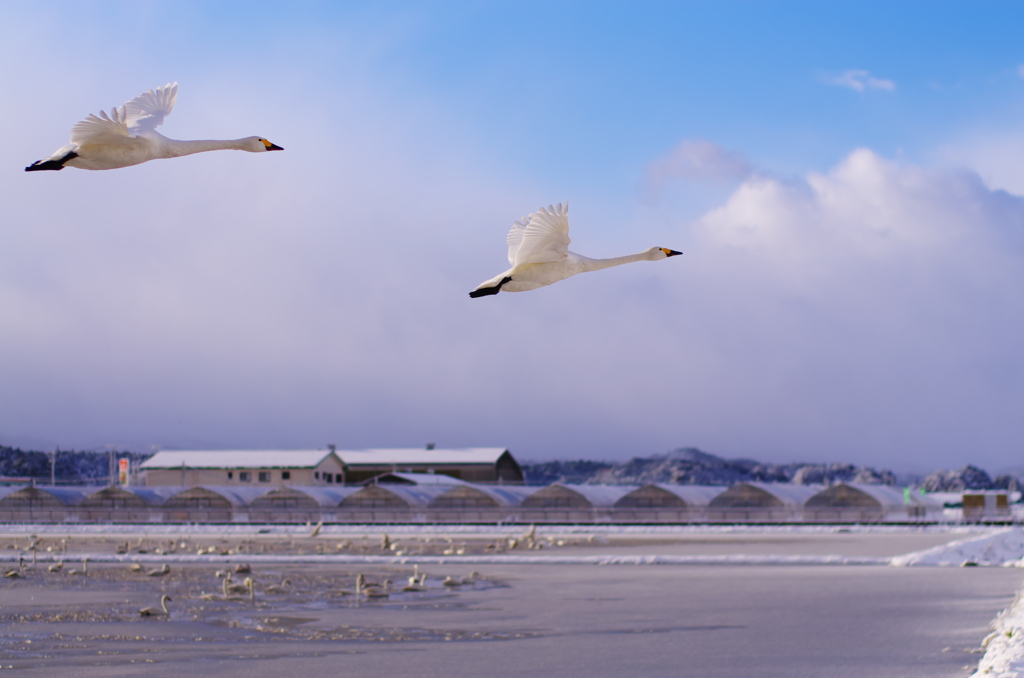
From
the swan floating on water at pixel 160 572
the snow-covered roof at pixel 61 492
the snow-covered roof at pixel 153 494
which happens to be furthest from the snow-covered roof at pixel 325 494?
the swan floating on water at pixel 160 572

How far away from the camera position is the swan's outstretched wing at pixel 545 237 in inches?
350

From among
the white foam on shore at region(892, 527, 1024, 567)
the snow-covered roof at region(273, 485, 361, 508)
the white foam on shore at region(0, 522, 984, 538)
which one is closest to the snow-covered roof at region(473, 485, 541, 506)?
the white foam on shore at region(0, 522, 984, 538)

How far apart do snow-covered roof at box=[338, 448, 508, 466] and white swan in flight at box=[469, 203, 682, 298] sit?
365 ft

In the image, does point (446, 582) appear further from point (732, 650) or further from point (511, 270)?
point (511, 270)

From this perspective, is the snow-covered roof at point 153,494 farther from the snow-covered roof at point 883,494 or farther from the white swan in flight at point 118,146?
the white swan in flight at point 118,146

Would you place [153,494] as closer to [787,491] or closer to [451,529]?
[451,529]

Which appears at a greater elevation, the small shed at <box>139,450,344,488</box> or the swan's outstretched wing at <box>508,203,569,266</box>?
the swan's outstretched wing at <box>508,203,569,266</box>

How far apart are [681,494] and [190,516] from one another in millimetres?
39098

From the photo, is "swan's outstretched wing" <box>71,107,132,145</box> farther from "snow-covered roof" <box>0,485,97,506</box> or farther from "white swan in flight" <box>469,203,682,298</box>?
"snow-covered roof" <box>0,485,97,506</box>

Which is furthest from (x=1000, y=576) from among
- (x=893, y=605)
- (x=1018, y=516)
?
(x=1018, y=516)

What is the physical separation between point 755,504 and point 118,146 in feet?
281

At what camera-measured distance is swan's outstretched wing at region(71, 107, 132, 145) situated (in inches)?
321

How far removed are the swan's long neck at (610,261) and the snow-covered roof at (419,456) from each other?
111m

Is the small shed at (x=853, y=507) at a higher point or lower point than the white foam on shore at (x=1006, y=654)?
lower
